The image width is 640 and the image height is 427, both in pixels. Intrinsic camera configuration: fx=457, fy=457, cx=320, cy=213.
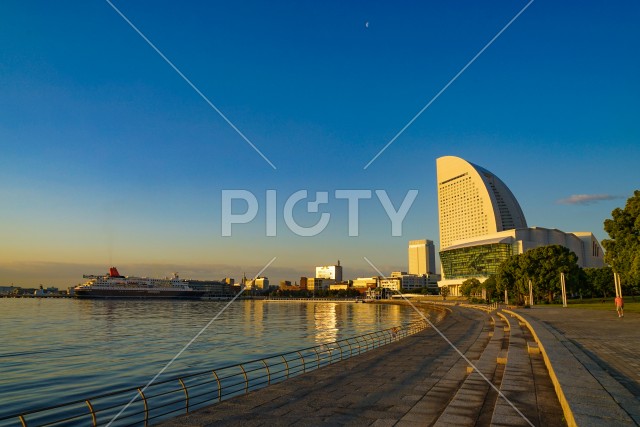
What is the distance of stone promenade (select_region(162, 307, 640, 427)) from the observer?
9.58 metres

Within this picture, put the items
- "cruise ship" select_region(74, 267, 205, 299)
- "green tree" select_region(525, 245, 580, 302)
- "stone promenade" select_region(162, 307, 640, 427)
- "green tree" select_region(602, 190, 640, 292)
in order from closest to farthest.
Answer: "stone promenade" select_region(162, 307, 640, 427) < "green tree" select_region(602, 190, 640, 292) < "green tree" select_region(525, 245, 580, 302) < "cruise ship" select_region(74, 267, 205, 299)

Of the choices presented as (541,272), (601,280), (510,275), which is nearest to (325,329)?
(541,272)

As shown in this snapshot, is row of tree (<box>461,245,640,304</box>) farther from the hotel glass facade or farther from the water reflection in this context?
the hotel glass facade

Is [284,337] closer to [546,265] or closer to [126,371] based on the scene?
[126,371]

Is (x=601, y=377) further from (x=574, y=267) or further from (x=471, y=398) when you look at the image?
(x=574, y=267)

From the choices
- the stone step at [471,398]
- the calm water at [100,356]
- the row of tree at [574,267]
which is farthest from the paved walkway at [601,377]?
the row of tree at [574,267]

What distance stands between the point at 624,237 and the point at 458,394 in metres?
41.8

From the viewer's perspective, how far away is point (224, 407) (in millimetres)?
11938

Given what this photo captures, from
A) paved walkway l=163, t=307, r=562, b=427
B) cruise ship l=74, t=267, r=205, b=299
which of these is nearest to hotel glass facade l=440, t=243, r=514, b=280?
cruise ship l=74, t=267, r=205, b=299

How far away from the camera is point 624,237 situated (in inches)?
1762

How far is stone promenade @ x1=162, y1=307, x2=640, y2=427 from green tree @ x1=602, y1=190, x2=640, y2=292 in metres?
27.6

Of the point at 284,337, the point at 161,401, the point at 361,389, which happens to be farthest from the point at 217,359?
the point at 361,389

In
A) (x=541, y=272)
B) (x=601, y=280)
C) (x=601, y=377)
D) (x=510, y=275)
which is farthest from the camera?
(x=601, y=280)

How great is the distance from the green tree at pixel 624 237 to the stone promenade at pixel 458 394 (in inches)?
1088
